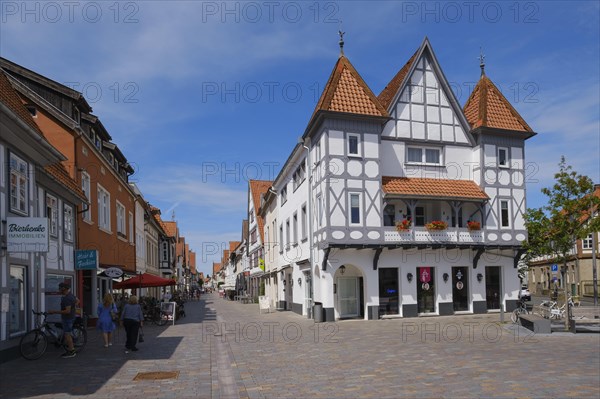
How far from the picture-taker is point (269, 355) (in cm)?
1425

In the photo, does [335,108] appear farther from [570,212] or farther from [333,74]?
[570,212]

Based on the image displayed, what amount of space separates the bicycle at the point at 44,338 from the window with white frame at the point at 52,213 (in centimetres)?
320

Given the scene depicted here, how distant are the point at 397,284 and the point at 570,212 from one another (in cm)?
974

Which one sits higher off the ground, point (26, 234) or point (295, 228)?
point (295, 228)

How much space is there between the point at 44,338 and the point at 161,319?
12.2 m

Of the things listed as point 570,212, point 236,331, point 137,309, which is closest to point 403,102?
point 570,212

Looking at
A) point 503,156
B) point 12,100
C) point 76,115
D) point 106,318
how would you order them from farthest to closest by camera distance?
point 503,156 < point 76,115 < point 12,100 < point 106,318

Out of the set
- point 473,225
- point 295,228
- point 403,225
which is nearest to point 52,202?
point 403,225

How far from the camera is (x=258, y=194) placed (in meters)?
54.1

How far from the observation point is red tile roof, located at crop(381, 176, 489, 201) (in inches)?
1068

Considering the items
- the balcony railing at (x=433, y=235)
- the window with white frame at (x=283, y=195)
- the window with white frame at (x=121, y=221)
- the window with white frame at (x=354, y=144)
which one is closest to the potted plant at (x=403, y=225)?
the balcony railing at (x=433, y=235)

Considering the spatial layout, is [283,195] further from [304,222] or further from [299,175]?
[304,222]

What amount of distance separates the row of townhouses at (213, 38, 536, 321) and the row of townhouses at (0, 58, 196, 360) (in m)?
9.56

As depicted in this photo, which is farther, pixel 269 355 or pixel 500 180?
pixel 500 180
